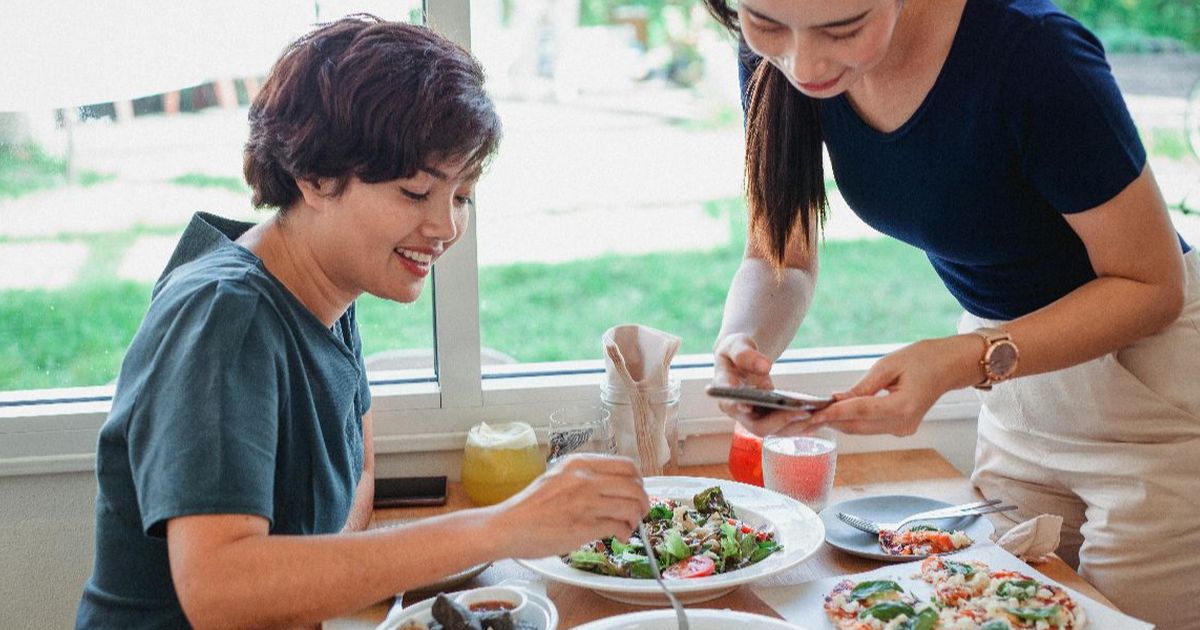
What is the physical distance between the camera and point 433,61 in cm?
147

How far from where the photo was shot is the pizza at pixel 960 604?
1.40 m

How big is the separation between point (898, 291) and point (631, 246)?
1.31m

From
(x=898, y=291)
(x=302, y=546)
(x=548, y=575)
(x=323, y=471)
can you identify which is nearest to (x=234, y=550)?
(x=302, y=546)

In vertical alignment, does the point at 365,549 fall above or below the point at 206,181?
below

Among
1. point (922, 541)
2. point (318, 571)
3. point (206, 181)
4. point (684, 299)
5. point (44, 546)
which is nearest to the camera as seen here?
point (318, 571)

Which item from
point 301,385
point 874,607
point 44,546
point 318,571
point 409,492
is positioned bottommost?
point 44,546

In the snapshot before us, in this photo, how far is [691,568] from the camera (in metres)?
1.58

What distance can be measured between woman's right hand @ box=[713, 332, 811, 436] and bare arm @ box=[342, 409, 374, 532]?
58 centimetres

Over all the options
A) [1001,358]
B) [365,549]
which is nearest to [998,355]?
[1001,358]

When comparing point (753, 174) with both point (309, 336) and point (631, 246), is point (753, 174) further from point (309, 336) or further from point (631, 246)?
point (631, 246)

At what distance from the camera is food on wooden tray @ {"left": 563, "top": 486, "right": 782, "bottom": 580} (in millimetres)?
1581

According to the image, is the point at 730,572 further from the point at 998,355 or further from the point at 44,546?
the point at 44,546

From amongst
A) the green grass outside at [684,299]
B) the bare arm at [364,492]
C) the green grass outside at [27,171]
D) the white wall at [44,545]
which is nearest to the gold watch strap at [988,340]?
the bare arm at [364,492]

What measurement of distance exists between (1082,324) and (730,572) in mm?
545
